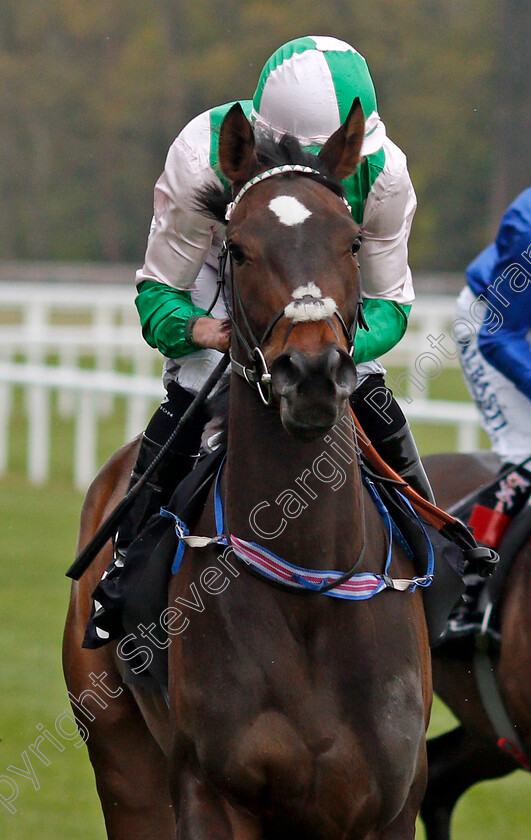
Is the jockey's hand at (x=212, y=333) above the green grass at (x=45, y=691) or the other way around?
above

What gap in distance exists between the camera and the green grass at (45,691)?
500 centimetres

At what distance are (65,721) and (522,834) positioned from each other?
1845 mm

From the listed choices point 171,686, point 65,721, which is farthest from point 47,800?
point 171,686

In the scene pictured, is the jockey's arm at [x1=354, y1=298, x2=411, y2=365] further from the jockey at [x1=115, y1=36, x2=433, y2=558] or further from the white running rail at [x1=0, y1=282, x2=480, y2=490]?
the white running rail at [x1=0, y1=282, x2=480, y2=490]

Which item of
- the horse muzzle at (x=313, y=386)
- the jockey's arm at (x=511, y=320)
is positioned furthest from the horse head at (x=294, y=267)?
the jockey's arm at (x=511, y=320)

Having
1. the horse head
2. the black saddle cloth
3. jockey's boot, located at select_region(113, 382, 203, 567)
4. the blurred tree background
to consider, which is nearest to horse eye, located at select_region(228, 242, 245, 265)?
the horse head

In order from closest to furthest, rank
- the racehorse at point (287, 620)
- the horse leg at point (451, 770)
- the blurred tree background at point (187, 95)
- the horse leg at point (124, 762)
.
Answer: the racehorse at point (287, 620) → the horse leg at point (124, 762) → the horse leg at point (451, 770) → the blurred tree background at point (187, 95)

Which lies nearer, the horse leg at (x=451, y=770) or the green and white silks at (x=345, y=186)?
the green and white silks at (x=345, y=186)

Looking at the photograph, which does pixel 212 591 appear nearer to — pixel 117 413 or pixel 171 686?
pixel 171 686

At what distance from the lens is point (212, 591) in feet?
10.3

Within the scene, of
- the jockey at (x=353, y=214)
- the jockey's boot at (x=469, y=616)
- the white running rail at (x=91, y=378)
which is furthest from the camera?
the white running rail at (x=91, y=378)

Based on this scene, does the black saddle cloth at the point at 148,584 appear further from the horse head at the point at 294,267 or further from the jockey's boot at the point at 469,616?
the jockey's boot at the point at 469,616

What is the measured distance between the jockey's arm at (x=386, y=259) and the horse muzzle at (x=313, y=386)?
24.5 inches

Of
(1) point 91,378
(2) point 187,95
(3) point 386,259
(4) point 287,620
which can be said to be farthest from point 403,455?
(2) point 187,95
